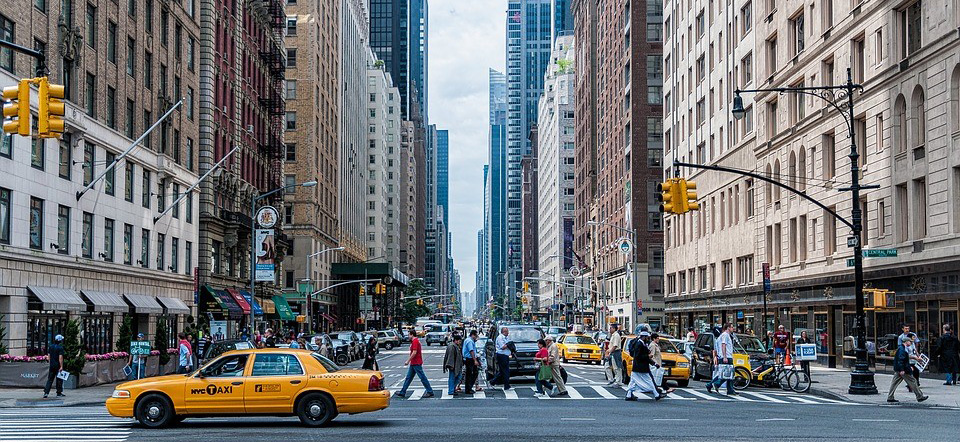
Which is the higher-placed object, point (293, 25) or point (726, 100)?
point (293, 25)

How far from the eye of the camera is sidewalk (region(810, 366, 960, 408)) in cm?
2727

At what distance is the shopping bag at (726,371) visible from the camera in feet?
98.9

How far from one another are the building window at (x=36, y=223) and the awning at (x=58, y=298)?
1572 millimetres

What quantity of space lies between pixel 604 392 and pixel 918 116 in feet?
57.1

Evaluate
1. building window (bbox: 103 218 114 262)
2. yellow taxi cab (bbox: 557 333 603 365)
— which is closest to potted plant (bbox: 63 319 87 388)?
building window (bbox: 103 218 114 262)

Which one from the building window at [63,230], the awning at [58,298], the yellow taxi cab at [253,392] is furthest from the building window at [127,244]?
the yellow taxi cab at [253,392]

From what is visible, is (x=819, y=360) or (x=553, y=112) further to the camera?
(x=553, y=112)

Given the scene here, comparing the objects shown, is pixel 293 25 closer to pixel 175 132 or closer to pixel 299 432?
pixel 175 132

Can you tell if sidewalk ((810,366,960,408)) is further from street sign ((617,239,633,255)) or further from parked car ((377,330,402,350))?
parked car ((377,330,402,350))

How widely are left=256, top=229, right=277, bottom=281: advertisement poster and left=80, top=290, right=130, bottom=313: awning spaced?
312 inches

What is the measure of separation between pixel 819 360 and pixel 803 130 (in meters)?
10.8

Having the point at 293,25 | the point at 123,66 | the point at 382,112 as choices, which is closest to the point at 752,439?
the point at 123,66

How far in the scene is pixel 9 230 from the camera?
36.1m

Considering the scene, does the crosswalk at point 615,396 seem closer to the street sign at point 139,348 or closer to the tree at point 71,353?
the street sign at point 139,348
